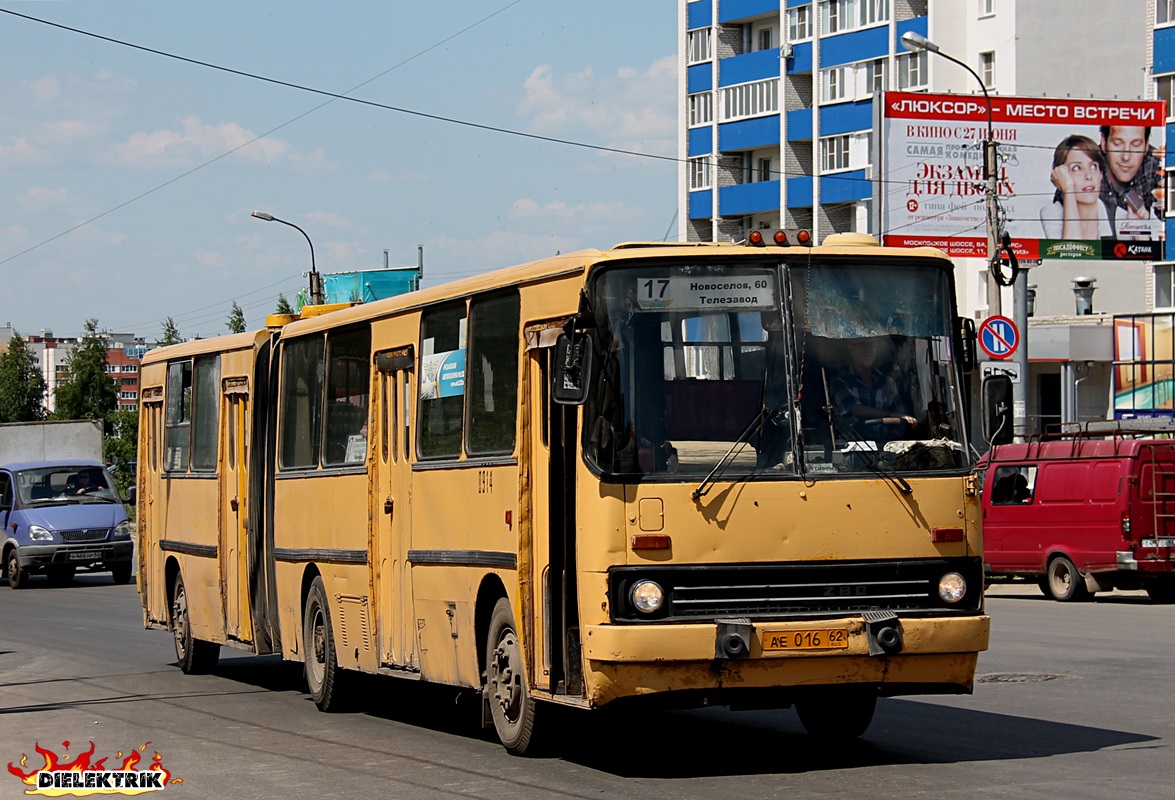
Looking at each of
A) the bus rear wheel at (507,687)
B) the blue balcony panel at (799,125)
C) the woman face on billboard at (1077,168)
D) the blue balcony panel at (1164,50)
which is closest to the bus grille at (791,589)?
the bus rear wheel at (507,687)

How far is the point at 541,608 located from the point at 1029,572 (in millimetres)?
Answer: 18853

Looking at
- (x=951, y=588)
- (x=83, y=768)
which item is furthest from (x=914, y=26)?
(x=83, y=768)

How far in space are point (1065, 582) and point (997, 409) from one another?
1822cm

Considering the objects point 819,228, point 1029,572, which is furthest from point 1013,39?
point 1029,572

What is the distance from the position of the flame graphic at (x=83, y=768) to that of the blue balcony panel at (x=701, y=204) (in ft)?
211

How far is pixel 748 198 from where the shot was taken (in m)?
73.8

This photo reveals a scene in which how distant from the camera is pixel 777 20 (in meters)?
73.2

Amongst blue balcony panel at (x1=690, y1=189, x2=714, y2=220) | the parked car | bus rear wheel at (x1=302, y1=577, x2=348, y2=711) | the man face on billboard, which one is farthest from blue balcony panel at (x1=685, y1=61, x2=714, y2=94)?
bus rear wheel at (x1=302, y1=577, x2=348, y2=711)

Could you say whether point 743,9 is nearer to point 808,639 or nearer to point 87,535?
point 87,535

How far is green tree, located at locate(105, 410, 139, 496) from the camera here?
87188mm

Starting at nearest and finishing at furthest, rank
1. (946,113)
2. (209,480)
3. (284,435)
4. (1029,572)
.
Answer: (284,435) → (209,480) → (1029,572) → (946,113)

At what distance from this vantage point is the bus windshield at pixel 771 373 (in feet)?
32.6

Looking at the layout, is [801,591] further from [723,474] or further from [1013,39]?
[1013,39]

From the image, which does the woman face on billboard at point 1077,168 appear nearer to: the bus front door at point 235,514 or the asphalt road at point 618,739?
the asphalt road at point 618,739
